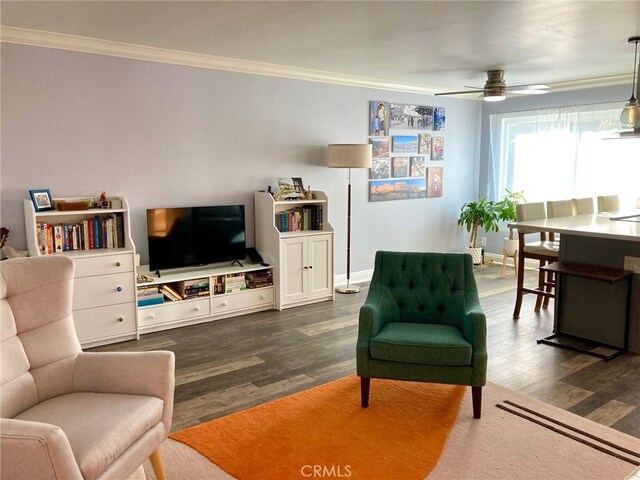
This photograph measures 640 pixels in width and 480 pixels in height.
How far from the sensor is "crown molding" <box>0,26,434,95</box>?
13.1 feet

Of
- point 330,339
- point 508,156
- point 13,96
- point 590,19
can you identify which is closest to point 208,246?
point 330,339

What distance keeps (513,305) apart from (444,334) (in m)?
2.62

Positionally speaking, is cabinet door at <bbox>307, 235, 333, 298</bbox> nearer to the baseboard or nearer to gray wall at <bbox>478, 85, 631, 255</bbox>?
the baseboard

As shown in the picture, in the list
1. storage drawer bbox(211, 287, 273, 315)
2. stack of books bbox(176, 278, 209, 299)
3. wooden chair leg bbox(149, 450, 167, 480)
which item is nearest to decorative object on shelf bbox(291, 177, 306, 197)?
storage drawer bbox(211, 287, 273, 315)

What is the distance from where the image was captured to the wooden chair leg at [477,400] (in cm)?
298

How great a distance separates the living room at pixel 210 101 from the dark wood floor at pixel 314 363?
0.36 m

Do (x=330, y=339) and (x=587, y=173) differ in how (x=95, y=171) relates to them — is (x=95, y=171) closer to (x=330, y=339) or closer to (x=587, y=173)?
(x=330, y=339)

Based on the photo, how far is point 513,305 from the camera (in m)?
5.39

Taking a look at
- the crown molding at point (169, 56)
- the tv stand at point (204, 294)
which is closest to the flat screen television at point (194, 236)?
the tv stand at point (204, 294)

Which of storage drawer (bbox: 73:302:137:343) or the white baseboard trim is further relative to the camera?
the white baseboard trim

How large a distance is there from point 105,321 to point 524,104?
234 inches

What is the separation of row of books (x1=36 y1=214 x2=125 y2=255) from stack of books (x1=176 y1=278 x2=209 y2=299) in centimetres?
64

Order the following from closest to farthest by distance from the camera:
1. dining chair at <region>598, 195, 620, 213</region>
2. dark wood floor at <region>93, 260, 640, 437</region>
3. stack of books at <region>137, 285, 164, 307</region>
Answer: dark wood floor at <region>93, 260, 640, 437</region> → stack of books at <region>137, 285, 164, 307</region> → dining chair at <region>598, 195, 620, 213</region>

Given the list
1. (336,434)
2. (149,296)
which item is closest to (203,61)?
(149,296)
